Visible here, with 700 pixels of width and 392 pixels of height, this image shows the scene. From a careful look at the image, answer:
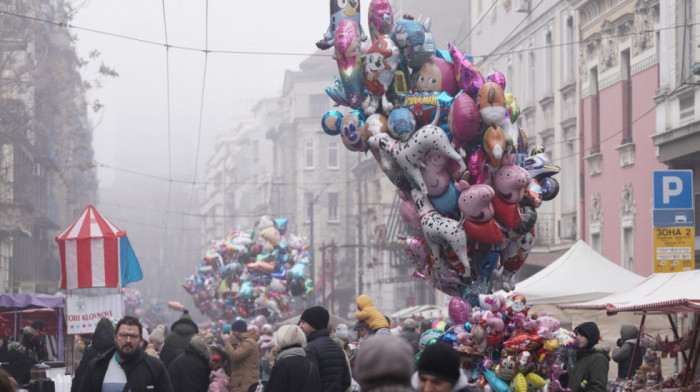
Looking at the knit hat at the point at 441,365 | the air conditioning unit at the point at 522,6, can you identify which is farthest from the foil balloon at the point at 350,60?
the air conditioning unit at the point at 522,6

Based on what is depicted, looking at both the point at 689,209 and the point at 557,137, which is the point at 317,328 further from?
the point at 557,137

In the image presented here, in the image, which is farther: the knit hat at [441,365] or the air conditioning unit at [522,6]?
the air conditioning unit at [522,6]

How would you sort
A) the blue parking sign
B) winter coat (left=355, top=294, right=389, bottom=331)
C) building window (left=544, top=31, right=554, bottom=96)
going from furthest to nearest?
building window (left=544, top=31, right=554, bottom=96) → the blue parking sign → winter coat (left=355, top=294, right=389, bottom=331)

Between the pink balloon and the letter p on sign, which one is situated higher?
the letter p on sign

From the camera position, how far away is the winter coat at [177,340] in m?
13.8

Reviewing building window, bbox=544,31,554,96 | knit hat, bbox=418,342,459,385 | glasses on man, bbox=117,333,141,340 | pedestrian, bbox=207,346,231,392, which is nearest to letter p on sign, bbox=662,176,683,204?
pedestrian, bbox=207,346,231,392

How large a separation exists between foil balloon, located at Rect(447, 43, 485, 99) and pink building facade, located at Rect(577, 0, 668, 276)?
12530mm

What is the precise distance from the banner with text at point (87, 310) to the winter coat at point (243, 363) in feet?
4.79

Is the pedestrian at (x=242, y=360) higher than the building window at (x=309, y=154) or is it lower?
lower

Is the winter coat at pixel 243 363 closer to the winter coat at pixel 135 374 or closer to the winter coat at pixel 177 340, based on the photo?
the winter coat at pixel 177 340

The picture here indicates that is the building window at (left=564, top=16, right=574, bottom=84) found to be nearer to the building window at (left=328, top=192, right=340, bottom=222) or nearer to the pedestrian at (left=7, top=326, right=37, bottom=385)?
the pedestrian at (left=7, top=326, right=37, bottom=385)

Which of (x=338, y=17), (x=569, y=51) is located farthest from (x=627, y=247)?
(x=338, y=17)

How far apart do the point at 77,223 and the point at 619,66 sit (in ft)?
53.3

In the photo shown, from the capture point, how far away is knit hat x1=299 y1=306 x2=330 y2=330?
970 cm
